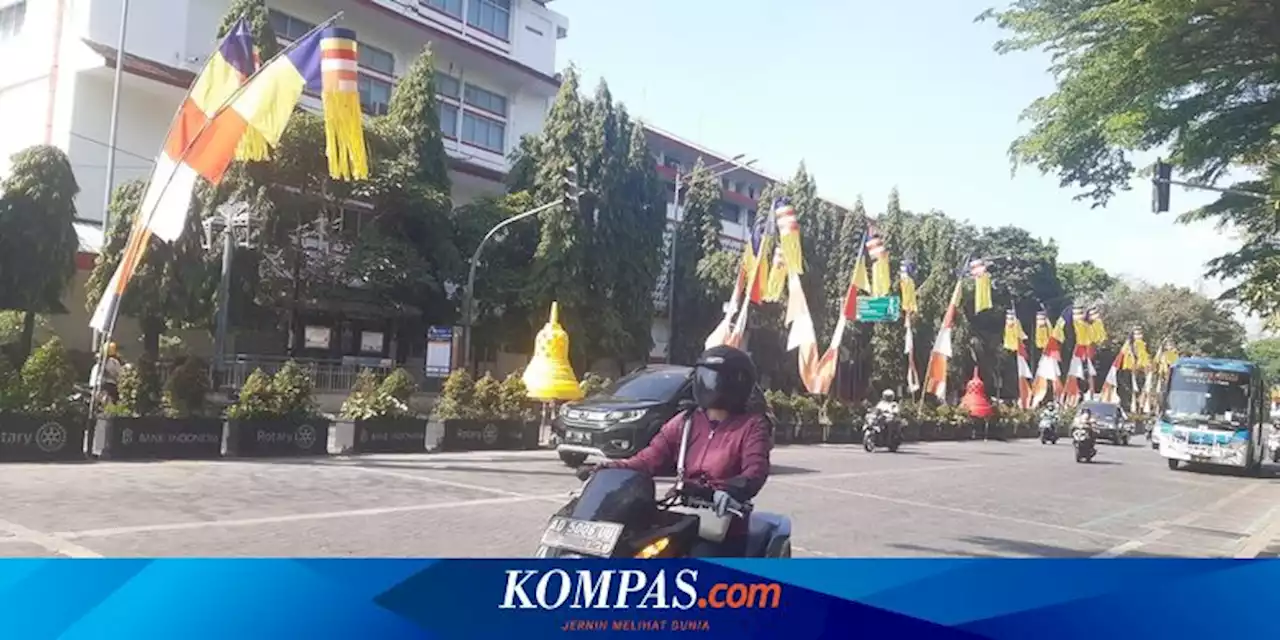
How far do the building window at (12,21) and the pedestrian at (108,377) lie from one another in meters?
1.05

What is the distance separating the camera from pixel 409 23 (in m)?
3.26

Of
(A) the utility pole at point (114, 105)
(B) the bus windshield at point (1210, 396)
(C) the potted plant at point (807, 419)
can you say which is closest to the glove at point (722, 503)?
(C) the potted plant at point (807, 419)

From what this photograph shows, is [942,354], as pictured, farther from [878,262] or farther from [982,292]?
[878,262]

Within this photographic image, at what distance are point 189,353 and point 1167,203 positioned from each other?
12.9ft

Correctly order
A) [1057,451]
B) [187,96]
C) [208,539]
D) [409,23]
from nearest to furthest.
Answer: [208,539]
[409,23]
[1057,451]
[187,96]

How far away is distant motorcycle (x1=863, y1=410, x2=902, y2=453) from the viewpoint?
3922mm

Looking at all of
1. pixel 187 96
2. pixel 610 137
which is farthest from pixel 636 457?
pixel 187 96

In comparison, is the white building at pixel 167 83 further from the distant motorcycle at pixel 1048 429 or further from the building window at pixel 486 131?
the distant motorcycle at pixel 1048 429

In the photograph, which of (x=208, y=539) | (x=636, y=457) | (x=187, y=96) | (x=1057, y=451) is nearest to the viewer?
(x=208, y=539)

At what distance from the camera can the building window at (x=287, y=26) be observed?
15.3 ft

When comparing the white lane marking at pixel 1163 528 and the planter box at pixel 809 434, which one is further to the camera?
the planter box at pixel 809 434

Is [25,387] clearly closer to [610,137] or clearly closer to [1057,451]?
[610,137]

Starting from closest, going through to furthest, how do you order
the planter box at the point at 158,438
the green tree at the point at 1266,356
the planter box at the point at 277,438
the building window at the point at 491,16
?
the planter box at the point at 158,438
the building window at the point at 491,16
the planter box at the point at 277,438
the green tree at the point at 1266,356

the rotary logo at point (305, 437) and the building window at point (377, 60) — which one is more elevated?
the building window at point (377, 60)
